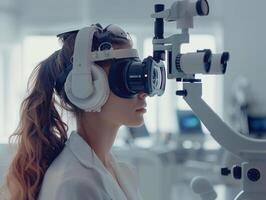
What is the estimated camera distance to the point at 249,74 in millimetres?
5246

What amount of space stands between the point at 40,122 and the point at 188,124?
3311 millimetres

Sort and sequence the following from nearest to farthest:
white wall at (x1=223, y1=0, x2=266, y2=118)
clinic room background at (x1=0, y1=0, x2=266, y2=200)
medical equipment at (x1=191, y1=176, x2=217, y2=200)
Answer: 1. medical equipment at (x1=191, y1=176, x2=217, y2=200)
2. clinic room background at (x1=0, y1=0, x2=266, y2=200)
3. white wall at (x1=223, y1=0, x2=266, y2=118)

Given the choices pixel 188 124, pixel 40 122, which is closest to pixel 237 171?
pixel 40 122

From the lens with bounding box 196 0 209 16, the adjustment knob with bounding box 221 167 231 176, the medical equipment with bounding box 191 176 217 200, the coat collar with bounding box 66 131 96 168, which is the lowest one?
the medical equipment with bounding box 191 176 217 200

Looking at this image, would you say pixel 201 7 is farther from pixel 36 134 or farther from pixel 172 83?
pixel 172 83

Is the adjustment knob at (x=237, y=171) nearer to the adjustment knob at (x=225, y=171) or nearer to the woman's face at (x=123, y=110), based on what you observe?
the adjustment knob at (x=225, y=171)

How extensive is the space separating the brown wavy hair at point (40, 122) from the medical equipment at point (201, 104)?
131 mm

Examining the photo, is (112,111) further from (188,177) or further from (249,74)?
(249,74)

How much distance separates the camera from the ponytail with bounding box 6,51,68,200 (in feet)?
4.45

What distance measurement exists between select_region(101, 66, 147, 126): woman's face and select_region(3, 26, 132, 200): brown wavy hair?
10 centimetres

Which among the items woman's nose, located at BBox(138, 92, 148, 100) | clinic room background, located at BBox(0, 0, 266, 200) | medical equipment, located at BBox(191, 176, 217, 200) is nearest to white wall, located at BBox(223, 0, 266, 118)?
clinic room background, located at BBox(0, 0, 266, 200)

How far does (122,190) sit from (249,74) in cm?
405

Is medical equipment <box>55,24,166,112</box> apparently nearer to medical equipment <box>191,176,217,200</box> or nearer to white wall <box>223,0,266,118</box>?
medical equipment <box>191,176,217,200</box>

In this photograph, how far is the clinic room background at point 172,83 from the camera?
4.40 meters
